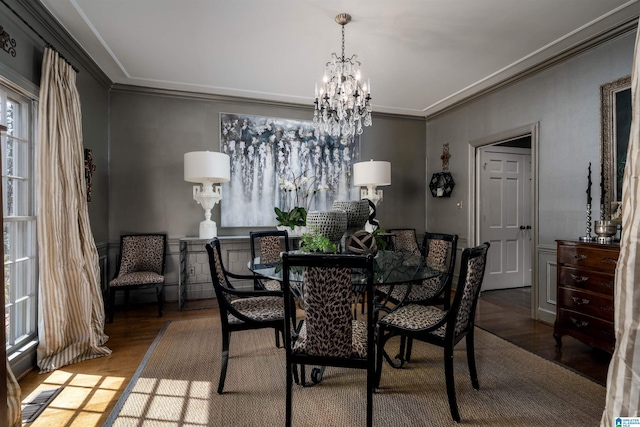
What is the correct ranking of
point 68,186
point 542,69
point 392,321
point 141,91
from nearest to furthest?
point 392,321, point 68,186, point 542,69, point 141,91

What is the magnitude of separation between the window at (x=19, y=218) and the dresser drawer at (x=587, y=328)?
431 centimetres

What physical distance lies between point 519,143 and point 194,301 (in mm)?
5236

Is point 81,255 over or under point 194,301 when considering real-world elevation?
over

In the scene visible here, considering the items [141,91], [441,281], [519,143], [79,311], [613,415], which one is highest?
[141,91]

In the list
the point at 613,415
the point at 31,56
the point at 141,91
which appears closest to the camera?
the point at 613,415

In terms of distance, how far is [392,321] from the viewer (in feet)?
6.72

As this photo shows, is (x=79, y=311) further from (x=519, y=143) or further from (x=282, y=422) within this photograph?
(x=519, y=143)

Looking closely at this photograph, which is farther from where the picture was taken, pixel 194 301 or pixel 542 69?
pixel 194 301

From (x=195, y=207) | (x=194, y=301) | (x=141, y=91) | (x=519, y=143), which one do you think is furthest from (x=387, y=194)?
(x=141, y=91)

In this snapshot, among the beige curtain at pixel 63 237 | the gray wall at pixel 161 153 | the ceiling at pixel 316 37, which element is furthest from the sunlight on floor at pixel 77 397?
the ceiling at pixel 316 37

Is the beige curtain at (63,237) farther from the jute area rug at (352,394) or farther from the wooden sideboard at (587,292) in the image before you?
the wooden sideboard at (587,292)

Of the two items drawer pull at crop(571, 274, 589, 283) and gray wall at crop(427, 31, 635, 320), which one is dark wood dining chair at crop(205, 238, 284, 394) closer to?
drawer pull at crop(571, 274, 589, 283)

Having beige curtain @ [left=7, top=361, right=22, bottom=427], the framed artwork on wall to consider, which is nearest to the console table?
the framed artwork on wall

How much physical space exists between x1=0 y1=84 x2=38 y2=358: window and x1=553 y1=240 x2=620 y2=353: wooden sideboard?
4.32 m
